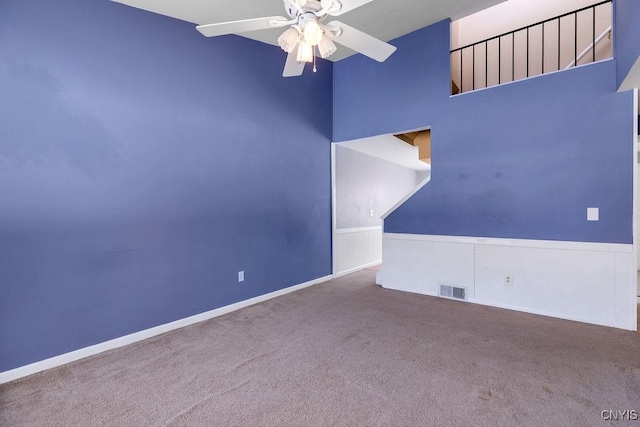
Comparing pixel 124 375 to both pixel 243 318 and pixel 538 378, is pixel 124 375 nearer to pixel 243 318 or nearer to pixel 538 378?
pixel 243 318

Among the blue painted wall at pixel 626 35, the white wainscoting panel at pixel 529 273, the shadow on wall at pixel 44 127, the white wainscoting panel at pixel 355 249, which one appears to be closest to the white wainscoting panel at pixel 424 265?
the white wainscoting panel at pixel 529 273

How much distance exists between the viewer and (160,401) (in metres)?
1.80

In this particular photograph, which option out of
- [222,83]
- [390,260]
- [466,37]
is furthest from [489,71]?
[222,83]

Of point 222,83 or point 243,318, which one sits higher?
point 222,83

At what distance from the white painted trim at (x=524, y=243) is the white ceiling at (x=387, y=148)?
136 centimetres

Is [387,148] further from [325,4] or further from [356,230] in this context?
[325,4]

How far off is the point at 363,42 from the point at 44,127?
229cm

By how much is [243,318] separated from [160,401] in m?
1.30

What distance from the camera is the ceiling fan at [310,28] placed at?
176 centimetres

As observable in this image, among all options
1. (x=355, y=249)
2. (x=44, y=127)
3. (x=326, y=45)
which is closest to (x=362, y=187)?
(x=355, y=249)

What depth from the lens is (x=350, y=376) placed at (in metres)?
2.03

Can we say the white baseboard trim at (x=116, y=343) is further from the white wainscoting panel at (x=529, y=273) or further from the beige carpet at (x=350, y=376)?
the white wainscoting panel at (x=529, y=273)

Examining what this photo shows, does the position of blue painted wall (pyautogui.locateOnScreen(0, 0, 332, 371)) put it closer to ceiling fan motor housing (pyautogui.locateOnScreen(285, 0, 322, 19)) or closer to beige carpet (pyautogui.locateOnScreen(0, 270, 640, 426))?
beige carpet (pyautogui.locateOnScreen(0, 270, 640, 426))

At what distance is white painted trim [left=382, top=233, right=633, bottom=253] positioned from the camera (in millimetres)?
2742
